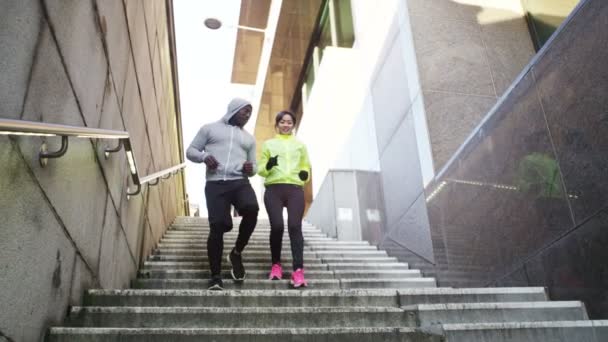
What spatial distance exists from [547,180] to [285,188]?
2.17 meters

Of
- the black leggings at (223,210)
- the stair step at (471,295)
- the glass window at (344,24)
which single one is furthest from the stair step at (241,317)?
the glass window at (344,24)

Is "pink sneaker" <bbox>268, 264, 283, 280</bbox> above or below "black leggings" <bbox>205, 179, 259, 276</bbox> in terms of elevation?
below

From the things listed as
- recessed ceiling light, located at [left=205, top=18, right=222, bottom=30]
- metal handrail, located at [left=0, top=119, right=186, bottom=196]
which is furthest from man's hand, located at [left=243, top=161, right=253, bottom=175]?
recessed ceiling light, located at [left=205, top=18, right=222, bottom=30]

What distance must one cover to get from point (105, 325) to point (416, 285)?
125 inches

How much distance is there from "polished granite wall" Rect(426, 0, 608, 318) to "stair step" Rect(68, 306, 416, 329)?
1.29 meters

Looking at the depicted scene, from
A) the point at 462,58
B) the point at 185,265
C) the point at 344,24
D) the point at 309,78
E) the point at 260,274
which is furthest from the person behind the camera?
the point at 309,78

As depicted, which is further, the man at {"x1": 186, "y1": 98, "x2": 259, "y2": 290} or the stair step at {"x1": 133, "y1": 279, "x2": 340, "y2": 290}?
the stair step at {"x1": 133, "y1": 279, "x2": 340, "y2": 290}

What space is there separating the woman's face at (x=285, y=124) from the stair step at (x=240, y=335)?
7.76ft

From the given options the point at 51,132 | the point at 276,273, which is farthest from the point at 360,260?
the point at 51,132

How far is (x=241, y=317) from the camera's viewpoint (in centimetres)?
299

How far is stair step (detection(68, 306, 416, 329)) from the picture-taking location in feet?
9.52

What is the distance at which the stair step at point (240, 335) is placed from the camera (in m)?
2.45

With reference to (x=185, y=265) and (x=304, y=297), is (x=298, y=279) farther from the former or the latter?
(x=185, y=265)

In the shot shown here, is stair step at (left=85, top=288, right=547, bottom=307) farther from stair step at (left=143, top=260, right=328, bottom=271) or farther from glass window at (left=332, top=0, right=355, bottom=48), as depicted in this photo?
glass window at (left=332, top=0, right=355, bottom=48)
